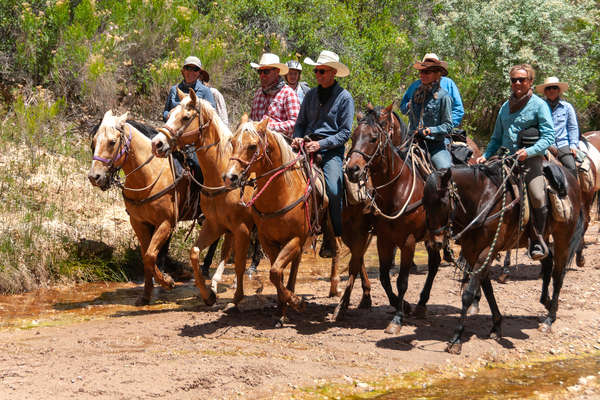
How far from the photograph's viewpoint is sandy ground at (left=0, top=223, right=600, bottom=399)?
575cm

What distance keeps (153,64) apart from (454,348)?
10.7m

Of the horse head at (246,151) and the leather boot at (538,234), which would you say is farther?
the leather boot at (538,234)

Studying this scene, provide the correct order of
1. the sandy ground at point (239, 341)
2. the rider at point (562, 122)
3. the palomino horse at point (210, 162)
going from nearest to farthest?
the sandy ground at point (239, 341), the palomino horse at point (210, 162), the rider at point (562, 122)

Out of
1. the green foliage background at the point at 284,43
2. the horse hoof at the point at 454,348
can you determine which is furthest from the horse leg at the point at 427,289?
the green foliage background at the point at 284,43

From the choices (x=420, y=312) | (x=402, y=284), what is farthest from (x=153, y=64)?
(x=402, y=284)

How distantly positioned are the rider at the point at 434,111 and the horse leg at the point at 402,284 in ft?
4.27

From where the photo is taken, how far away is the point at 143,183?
8.62 meters

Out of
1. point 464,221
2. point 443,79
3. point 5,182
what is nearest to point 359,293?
point 464,221

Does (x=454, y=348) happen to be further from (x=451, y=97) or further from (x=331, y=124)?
(x=451, y=97)

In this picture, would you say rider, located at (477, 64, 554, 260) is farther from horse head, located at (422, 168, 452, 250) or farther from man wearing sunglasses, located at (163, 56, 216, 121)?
man wearing sunglasses, located at (163, 56, 216, 121)

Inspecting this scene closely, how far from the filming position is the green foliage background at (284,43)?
1414 centimetres

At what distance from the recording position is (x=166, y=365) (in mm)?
6105

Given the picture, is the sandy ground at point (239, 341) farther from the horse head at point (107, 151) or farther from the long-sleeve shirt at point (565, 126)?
the long-sleeve shirt at point (565, 126)

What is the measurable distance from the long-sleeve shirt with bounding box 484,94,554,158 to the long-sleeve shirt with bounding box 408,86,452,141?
0.73m
